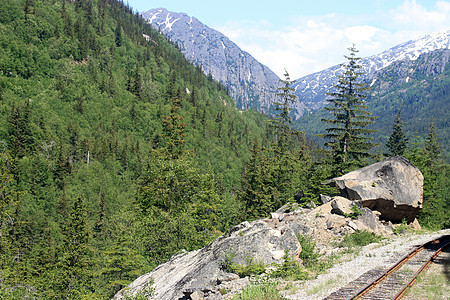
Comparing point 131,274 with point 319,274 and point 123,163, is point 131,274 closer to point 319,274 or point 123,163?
point 319,274

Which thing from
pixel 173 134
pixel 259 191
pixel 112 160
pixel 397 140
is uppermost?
pixel 173 134

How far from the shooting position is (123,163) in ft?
363

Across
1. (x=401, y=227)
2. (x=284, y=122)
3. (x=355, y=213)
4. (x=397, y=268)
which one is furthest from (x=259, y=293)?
(x=284, y=122)

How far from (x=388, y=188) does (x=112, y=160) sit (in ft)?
334

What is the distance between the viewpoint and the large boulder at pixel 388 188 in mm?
18078

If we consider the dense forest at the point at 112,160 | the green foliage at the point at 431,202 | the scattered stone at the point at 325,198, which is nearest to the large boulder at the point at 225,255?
the scattered stone at the point at 325,198

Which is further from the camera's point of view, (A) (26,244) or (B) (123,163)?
(B) (123,163)

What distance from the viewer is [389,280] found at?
9578 millimetres

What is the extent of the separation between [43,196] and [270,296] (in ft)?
305

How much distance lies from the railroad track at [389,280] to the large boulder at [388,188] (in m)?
5.76

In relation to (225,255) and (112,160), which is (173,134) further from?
(112,160)

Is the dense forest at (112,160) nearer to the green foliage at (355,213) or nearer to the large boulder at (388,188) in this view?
the large boulder at (388,188)

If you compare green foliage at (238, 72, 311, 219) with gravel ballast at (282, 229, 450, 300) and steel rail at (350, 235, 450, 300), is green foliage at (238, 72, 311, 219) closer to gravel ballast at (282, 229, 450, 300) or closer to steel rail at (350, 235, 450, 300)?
gravel ballast at (282, 229, 450, 300)

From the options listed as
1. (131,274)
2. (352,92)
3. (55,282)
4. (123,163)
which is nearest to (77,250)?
(55,282)
